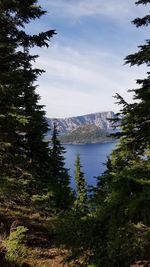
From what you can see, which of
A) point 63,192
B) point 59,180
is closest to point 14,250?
point 63,192

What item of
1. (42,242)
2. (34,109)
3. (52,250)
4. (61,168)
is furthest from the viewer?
(61,168)

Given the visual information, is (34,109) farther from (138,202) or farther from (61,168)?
(138,202)

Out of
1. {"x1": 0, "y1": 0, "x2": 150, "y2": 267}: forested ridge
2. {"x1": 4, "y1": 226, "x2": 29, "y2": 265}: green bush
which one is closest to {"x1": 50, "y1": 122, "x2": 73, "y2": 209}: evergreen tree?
{"x1": 0, "y1": 0, "x2": 150, "y2": 267}: forested ridge

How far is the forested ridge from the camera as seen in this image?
537 centimetres

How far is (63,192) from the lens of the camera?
33.7 meters

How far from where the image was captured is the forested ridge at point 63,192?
537 centimetres

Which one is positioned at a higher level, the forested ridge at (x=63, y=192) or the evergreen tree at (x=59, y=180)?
the forested ridge at (x=63, y=192)

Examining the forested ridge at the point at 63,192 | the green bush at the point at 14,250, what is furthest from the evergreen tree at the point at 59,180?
the green bush at the point at 14,250

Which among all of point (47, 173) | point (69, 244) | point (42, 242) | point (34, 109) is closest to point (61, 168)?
point (47, 173)

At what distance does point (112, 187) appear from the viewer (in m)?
5.47

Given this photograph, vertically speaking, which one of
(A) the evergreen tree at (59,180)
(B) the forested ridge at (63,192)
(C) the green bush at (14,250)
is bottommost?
(A) the evergreen tree at (59,180)

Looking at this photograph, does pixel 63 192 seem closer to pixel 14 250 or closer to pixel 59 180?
pixel 59 180

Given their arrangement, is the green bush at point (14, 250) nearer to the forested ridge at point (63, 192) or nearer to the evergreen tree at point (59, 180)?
the forested ridge at point (63, 192)

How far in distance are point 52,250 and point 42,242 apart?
1.20 metres
